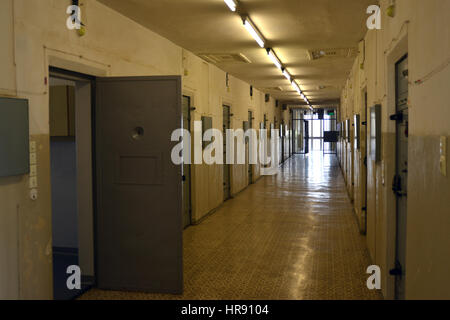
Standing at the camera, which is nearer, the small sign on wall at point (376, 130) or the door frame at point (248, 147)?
the small sign on wall at point (376, 130)

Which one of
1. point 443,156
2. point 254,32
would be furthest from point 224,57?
point 443,156

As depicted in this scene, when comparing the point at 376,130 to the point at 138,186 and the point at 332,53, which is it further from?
the point at 332,53

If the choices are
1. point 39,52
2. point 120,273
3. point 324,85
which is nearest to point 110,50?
point 39,52

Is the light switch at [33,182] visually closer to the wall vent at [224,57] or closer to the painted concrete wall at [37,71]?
the painted concrete wall at [37,71]

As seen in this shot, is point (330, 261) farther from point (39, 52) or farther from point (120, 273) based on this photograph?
point (39, 52)

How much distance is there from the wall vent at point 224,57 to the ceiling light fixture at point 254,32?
1.00 m

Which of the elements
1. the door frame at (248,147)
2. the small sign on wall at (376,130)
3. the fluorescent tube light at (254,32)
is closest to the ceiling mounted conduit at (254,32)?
the fluorescent tube light at (254,32)

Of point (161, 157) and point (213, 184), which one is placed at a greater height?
point (161, 157)

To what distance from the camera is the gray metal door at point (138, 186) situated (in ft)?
13.0

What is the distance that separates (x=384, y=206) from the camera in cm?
380

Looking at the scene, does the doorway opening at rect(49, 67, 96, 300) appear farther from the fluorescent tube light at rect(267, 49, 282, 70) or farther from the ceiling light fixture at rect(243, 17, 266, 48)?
the fluorescent tube light at rect(267, 49, 282, 70)

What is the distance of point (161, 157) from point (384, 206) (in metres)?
2.05

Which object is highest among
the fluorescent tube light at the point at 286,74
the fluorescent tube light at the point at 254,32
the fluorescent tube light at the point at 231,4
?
the fluorescent tube light at the point at 286,74
